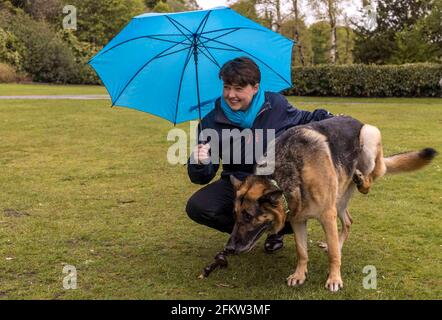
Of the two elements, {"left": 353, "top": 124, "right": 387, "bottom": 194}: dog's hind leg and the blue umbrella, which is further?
the blue umbrella

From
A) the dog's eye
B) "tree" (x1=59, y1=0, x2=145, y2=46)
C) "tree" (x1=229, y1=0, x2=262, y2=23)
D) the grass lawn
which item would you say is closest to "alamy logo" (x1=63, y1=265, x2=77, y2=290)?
the grass lawn

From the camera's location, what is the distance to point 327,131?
474cm

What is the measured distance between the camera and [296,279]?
15.8 feet

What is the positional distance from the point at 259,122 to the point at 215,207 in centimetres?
96

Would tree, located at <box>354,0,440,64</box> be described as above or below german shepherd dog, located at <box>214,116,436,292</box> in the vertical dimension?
above

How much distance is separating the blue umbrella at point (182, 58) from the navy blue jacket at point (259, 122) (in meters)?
0.42

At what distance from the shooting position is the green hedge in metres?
27.4

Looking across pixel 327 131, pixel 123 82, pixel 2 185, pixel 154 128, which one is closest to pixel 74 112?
pixel 154 128

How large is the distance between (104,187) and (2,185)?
171 centimetres

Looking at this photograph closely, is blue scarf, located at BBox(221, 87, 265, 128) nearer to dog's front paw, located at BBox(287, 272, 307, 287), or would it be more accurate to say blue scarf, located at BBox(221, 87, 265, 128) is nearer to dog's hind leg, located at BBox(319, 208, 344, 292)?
dog's hind leg, located at BBox(319, 208, 344, 292)

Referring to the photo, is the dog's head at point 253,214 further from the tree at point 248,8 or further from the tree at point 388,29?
the tree at point 248,8

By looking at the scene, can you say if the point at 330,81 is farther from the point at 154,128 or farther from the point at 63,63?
the point at 63,63

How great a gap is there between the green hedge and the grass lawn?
17.5 meters

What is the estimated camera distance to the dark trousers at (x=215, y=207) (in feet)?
17.0
